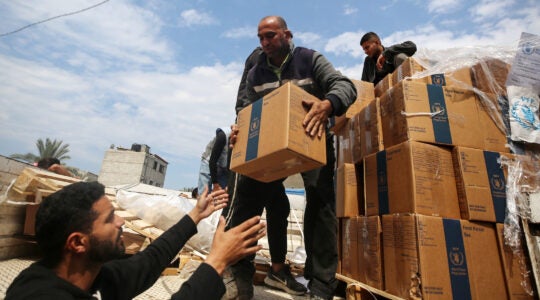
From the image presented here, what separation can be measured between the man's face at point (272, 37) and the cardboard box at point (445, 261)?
145cm

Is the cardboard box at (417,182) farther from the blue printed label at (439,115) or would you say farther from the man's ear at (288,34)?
the man's ear at (288,34)

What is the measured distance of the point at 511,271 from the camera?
156 centimetres

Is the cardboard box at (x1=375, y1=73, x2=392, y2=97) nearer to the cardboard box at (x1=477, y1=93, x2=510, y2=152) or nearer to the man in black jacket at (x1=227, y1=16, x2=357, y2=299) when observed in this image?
the cardboard box at (x1=477, y1=93, x2=510, y2=152)

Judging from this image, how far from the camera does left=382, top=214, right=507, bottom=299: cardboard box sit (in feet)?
4.84

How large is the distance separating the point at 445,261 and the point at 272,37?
1.83 metres

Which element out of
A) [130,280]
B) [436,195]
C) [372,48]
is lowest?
[130,280]

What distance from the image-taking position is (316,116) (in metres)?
1.58

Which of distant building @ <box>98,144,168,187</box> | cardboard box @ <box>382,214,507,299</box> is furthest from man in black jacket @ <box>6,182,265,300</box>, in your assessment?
distant building @ <box>98,144,168,187</box>

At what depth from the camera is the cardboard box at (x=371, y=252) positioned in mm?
1786

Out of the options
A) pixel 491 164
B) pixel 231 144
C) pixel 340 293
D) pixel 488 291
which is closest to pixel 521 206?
pixel 491 164

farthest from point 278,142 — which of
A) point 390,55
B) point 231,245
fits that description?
point 390,55

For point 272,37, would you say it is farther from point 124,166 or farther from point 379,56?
point 124,166

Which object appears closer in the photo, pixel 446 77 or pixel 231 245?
pixel 231 245

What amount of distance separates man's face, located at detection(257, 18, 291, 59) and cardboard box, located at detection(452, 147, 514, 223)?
1.41 m
